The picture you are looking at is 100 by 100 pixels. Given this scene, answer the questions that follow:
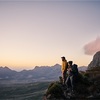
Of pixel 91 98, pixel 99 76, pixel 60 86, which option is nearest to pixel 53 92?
pixel 60 86

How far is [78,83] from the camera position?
2656 cm

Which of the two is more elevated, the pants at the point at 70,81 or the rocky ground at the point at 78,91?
the pants at the point at 70,81

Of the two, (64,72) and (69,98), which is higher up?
(64,72)

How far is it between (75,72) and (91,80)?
4877 millimetres

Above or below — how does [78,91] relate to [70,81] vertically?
below

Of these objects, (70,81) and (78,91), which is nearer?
(70,81)

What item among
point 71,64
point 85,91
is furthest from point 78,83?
point 71,64

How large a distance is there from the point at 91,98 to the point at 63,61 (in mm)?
5889

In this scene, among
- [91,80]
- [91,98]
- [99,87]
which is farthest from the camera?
[91,80]

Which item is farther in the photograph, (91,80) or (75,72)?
(91,80)

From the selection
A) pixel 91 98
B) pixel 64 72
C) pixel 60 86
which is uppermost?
pixel 64 72

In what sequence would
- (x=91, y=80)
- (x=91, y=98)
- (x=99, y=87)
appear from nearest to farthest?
(x=91, y=98), (x=99, y=87), (x=91, y=80)

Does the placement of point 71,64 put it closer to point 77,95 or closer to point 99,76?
point 77,95

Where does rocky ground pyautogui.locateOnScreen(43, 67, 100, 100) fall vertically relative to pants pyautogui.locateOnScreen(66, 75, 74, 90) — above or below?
below
